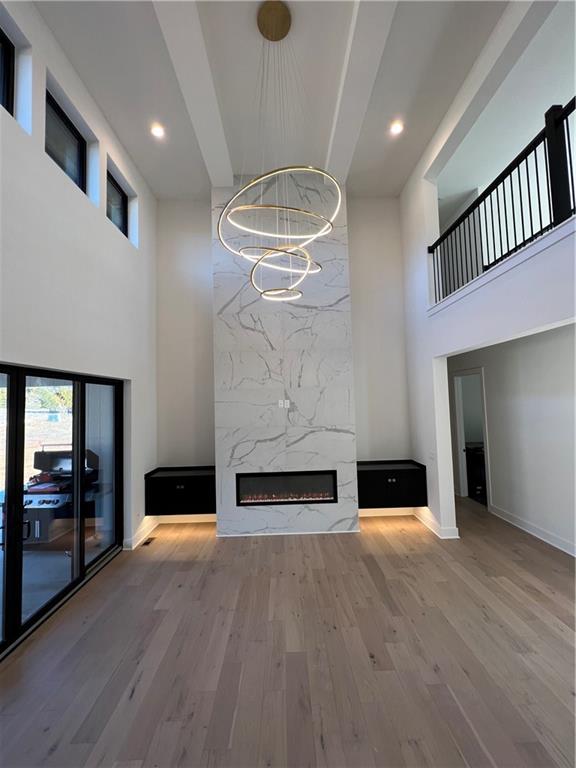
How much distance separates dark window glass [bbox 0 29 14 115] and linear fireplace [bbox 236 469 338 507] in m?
4.49

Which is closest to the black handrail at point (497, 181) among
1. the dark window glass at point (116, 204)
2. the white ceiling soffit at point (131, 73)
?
the white ceiling soffit at point (131, 73)

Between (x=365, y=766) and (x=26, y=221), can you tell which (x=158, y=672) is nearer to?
(x=365, y=766)

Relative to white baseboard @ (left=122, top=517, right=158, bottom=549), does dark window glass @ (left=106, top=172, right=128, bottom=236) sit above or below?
above

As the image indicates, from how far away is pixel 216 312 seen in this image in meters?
5.30

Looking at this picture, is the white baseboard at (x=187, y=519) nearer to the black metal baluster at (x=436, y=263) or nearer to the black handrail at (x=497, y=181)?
the black metal baluster at (x=436, y=263)

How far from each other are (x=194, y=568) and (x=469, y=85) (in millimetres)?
6035

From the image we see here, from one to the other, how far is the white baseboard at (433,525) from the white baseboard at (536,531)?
37.7 inches

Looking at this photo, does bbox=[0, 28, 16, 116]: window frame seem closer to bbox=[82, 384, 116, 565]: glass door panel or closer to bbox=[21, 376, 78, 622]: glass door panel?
bbox=[21, 376, 78, 622]: glass door panel

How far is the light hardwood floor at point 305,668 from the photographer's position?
189cm

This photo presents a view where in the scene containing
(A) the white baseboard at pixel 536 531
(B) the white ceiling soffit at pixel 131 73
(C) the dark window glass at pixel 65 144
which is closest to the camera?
(B) the white ceiling soffit at pixel 131 73

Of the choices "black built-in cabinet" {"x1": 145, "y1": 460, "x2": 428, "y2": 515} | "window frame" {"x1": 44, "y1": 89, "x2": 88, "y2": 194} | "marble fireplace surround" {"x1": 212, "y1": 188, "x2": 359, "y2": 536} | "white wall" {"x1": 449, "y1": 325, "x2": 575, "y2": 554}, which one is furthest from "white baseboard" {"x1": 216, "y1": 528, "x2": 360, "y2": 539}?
"window frame" {"x1": 44, "y1": 89, "x2": 88, "y2": 194}

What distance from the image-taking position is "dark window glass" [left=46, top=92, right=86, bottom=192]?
135 inches

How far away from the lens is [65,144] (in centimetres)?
366

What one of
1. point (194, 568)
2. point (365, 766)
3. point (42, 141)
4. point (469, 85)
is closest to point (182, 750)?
point (365, 766)
